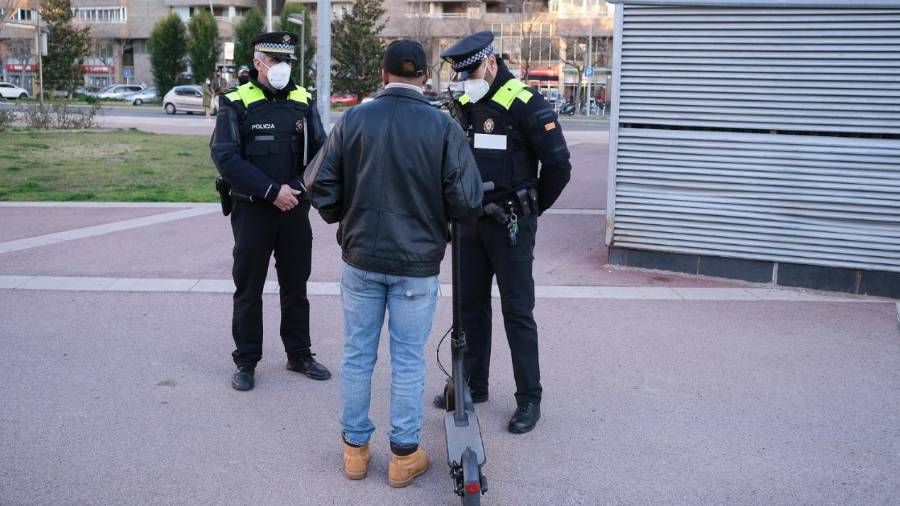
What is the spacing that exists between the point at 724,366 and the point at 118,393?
370 centimetres

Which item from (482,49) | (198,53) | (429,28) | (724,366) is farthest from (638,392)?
(429,28)

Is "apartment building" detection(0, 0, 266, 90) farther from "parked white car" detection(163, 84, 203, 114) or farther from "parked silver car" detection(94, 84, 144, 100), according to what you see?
"parked white car" detection(163, 84, 203, 114)

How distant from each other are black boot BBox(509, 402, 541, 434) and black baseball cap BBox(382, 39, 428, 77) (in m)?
1.88

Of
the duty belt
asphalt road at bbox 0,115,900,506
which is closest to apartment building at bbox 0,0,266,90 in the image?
asphalt road at bbox 0,115,900,506

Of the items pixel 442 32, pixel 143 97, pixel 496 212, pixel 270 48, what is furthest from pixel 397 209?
pixel 442 32

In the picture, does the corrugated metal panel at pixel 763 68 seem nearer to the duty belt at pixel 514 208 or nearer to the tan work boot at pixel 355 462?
the duty belt at pixel 514 208

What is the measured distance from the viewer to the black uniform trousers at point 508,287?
477cm

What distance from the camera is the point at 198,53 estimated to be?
62.8 meters

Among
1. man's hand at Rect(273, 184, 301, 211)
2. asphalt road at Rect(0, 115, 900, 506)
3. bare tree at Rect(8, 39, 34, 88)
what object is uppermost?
bare tree at Rect(8, 39, 34, 88)

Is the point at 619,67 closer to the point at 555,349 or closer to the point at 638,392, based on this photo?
the point at 555,349

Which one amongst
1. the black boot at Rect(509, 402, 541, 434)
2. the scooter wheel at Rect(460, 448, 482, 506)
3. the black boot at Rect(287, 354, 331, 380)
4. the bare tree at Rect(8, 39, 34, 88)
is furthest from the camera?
the bare tree at Rect(8, 39, 34, 88)

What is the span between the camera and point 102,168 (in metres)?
17.2

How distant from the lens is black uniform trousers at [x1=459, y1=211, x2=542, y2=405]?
188 inches

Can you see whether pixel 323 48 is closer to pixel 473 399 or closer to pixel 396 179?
pixel 473 399
